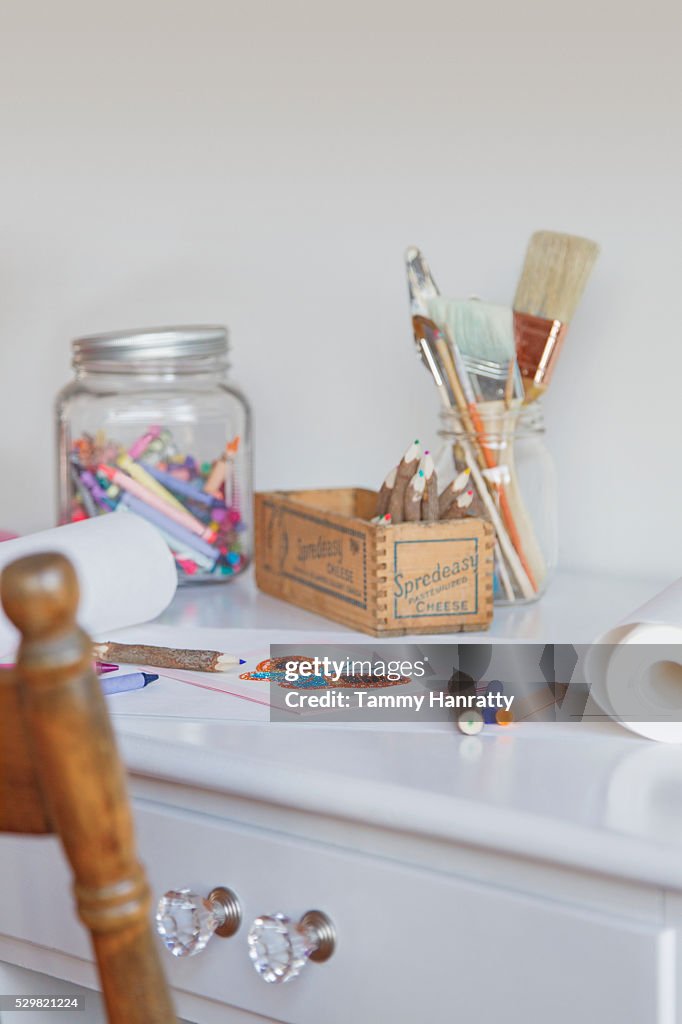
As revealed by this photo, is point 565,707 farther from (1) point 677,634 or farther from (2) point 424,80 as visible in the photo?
(2) point 424,80

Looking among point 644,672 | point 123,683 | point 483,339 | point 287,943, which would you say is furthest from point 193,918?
point 483,339

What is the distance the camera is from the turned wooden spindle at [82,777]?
0.34 meters

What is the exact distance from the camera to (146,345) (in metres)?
1.08

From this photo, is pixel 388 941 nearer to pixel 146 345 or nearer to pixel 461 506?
pixel 461 506

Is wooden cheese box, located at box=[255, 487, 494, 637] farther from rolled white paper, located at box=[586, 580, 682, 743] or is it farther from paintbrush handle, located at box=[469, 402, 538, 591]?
rolled white paper, located at box=[586, 580, 682, 743]

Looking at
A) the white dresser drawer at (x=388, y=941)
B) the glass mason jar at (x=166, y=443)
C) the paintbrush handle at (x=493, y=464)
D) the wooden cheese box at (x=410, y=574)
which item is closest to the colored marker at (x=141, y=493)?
the glass mason jar at (x=166, y=443)

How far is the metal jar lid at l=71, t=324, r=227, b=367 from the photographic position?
1.08 m

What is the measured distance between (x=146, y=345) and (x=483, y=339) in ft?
1.01

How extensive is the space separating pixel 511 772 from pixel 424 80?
77 cm

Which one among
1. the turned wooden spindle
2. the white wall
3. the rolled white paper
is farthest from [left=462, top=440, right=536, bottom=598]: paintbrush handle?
the turned wooden spindle

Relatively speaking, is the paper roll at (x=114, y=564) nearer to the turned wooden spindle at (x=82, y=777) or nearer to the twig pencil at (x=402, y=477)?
the twig pencil at (x=402, y=477)

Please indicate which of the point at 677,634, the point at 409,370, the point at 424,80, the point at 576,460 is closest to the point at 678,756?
the point at 677,634

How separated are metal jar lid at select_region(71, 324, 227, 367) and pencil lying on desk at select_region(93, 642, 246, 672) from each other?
31 centimetres

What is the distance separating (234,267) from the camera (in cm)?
132
